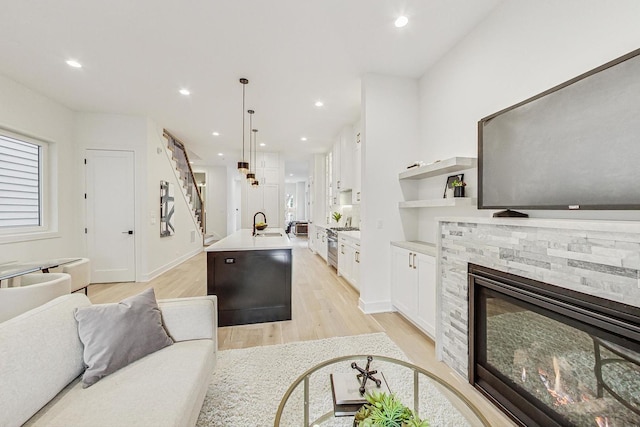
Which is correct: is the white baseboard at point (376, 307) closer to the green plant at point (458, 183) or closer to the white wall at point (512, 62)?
the white wall at point (512, 62)

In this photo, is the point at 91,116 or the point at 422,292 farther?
the point at 91,116

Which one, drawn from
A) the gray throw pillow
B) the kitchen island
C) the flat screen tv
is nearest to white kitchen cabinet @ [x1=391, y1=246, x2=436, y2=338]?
the flat screen tv

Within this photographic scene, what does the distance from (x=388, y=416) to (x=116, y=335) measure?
143 centimetres

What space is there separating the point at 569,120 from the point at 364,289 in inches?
98.5

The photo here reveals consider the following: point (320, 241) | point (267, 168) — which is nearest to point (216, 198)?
point (267, 168)

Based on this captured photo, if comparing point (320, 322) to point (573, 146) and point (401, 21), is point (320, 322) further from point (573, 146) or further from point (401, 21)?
point (401, 21)

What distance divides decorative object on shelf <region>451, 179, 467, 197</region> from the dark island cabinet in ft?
6.17

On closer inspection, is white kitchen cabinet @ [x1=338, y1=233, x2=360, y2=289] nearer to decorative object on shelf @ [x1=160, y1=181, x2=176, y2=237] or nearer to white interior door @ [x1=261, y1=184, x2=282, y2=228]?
white interior door @ [x1=261, y1=184, x2=282, y2=228]

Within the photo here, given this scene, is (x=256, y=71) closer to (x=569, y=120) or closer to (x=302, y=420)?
(x=569, y=120)

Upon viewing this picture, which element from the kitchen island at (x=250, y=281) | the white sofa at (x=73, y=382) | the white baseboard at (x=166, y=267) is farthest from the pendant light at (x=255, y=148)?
the white sofa at (x=73, y=382)

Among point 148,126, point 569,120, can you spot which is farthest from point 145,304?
point 148,126

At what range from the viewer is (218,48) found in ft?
9.00

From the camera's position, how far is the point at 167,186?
5383 millimetres

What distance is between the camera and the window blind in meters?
3.32
